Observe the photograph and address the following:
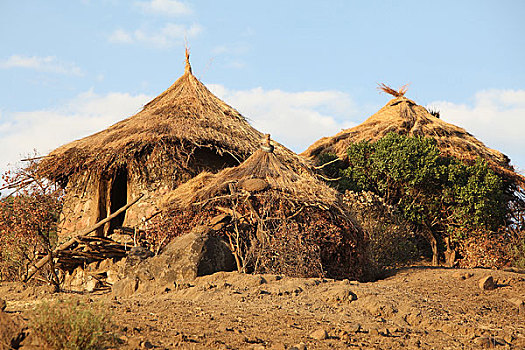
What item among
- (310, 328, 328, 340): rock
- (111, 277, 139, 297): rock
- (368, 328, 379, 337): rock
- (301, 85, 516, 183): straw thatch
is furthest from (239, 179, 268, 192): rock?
(301, 85, 516, 183): straw thatch

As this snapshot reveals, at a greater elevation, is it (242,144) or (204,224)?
(242,144)

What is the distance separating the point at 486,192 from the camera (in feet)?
46.1

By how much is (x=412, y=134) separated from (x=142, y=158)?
31.1ft

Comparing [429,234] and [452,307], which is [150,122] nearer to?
[452,307]

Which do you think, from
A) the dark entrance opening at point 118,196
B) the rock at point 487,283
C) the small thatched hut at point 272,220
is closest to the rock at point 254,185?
the small thatched hut at point 272,220

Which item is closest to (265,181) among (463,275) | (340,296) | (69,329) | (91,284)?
(340,296)

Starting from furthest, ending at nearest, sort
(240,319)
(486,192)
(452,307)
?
(486,192), (452,307), (240,319)

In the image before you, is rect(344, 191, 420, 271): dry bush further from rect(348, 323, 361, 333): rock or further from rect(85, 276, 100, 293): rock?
rect(348, 323, 361, 333): rock

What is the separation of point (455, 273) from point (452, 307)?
2.65 m

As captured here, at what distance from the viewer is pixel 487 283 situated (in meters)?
8.56

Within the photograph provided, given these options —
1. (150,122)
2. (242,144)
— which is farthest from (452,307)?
(150,122)

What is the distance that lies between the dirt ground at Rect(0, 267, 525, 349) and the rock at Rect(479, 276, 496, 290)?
0.23 ft

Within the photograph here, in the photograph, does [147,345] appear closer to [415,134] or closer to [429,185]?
[429,185]

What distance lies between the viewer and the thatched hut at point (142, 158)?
1075 centimetres
